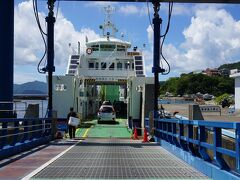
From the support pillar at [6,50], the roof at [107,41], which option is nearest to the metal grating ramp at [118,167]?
the support pillar at [6,50]

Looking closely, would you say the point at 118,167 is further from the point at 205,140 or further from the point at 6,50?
the point at 6,50

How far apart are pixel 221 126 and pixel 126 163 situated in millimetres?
4091

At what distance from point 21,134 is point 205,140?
676cm

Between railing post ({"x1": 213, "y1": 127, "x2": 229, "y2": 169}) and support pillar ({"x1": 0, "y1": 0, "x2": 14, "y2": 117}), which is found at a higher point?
support pillar ({"x1": 0, "y1": 0, "x2": 14, "y2": 117})

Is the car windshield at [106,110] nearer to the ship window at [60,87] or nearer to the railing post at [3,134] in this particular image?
the ship window at [60,87]

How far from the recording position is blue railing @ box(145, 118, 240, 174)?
728 centimetres

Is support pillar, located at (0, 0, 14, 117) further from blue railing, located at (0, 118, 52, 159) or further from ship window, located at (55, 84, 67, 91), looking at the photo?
ship window, located at (55, 84, 67, 91)

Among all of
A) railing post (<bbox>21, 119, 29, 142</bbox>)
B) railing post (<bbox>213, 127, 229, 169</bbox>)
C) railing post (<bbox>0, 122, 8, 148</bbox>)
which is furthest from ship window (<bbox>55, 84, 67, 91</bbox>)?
railing post (<bbox>213, 127, 229, 169</bbox>)

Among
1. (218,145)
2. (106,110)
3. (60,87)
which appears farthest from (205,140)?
(106,110)

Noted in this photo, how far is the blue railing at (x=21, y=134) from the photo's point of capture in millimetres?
12148

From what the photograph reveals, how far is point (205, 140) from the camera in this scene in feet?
31.9

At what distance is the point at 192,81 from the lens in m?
184

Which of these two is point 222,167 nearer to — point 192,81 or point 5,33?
point 5,33

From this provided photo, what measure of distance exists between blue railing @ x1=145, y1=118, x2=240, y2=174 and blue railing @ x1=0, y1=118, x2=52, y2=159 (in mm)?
4574
